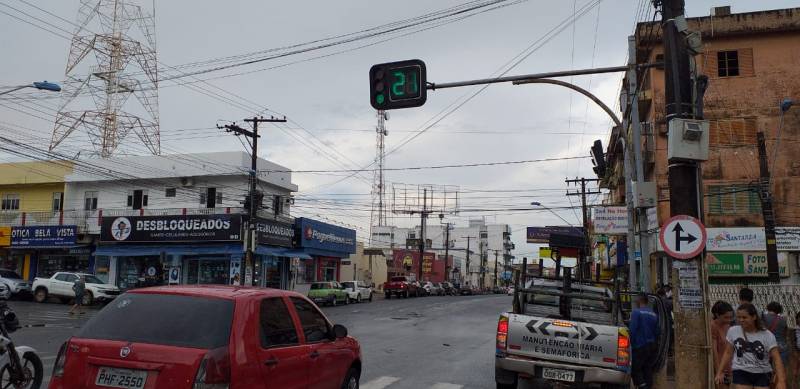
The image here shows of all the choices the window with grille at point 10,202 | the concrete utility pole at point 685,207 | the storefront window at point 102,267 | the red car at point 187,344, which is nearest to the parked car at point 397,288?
the storefront window at point 102,267

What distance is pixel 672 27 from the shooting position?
819 cm

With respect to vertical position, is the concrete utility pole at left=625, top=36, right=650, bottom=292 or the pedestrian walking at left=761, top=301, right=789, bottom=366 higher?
the concrete utility pole at left=625, top=36, right=650, bottom=292

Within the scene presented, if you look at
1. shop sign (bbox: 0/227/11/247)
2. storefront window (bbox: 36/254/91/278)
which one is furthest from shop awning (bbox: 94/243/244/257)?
shop sign (bbox: 0/227/11/247)

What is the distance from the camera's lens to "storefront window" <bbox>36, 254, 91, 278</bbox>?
38938 millimetres

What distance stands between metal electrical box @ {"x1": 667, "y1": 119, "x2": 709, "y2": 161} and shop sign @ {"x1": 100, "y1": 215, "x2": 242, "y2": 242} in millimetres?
29614

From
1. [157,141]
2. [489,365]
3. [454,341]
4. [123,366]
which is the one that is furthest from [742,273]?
[157,141]

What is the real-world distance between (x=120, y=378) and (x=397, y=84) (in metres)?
7.80

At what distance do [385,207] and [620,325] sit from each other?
5872 centimetres

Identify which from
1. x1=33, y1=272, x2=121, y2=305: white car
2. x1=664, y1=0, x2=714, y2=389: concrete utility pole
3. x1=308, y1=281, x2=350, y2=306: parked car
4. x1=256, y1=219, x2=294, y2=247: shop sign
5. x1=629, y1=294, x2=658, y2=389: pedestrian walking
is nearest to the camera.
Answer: x1=664, y1=0, x2=714, y2=389: concrete utility pole

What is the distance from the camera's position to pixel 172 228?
3600 centimetres

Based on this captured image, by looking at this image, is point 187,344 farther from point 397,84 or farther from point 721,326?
point 397,84

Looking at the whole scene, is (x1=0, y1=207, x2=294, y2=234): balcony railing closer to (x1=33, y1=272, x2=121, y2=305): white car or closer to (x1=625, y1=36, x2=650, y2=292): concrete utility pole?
(x1=33, y1=272, x2=121, y2=305): white car

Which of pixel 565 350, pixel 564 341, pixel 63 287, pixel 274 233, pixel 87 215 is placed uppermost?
pixel 87 215

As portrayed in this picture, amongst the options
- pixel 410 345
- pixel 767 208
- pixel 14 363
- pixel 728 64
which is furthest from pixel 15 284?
pixel 728 64
